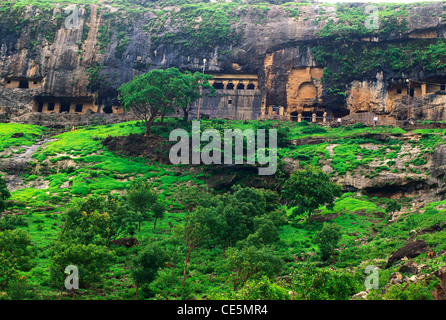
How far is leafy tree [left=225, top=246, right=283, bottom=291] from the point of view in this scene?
25.2 m

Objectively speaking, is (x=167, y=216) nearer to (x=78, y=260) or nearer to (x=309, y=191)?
(x=309, y=191)

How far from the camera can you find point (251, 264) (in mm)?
25391

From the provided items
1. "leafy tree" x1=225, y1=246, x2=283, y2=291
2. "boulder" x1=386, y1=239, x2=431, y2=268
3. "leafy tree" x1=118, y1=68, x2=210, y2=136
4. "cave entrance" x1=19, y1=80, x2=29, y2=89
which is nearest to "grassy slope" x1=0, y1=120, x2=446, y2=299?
"boulder" x1=386, y1=239, x2=431, y2=268

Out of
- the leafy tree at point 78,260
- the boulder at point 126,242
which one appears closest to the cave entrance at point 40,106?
the boulder at point 126,242

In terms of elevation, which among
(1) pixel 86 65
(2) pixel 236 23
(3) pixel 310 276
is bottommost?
(3) pixel 310 276

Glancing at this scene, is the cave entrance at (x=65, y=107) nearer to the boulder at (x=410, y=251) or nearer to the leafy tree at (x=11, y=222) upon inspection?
the leafy tree at (x=11, y=222)

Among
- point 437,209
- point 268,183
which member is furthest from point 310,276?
point 268,183

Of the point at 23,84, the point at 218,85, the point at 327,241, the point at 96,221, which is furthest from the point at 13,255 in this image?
the point at 23,84

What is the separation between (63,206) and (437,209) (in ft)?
96.1

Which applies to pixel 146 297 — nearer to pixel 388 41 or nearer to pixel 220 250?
pixel 220 250

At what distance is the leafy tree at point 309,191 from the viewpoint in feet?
128

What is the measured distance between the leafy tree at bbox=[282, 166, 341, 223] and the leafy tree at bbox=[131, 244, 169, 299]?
15.5 m

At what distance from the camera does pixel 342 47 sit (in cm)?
6562

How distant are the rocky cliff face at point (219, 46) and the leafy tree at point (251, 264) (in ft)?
137
